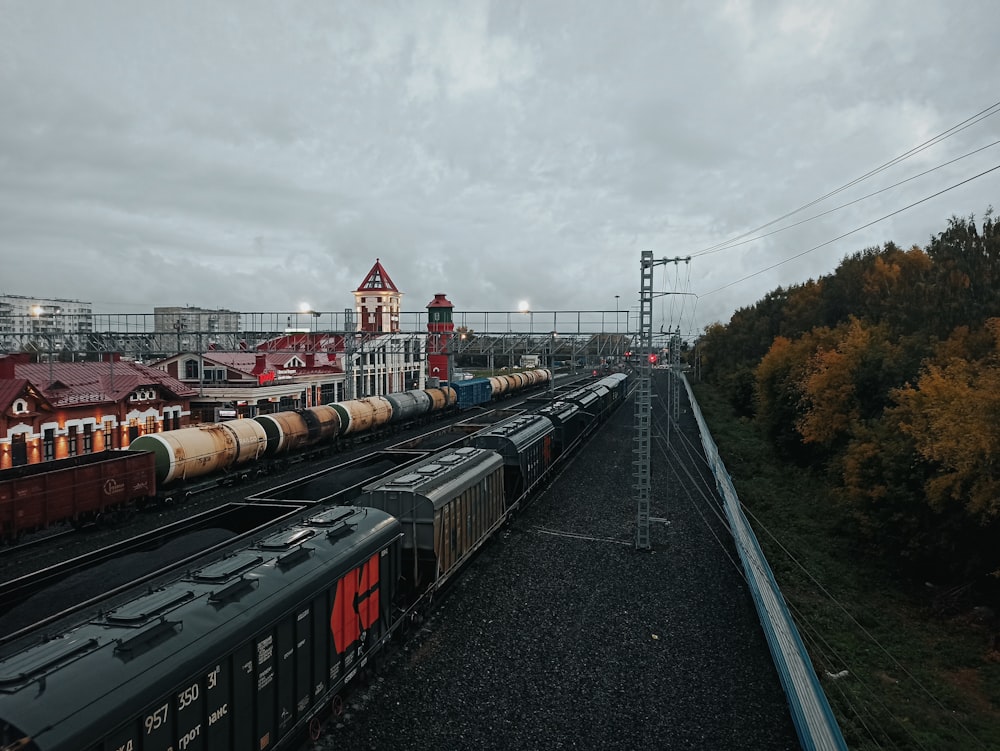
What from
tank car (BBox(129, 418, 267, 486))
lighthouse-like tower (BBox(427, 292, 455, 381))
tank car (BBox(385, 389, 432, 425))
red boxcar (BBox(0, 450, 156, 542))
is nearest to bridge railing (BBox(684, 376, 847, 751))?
red boxcar (BBox(0, 450, 156, 542))

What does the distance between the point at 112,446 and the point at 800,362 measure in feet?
147

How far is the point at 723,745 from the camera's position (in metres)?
10.8

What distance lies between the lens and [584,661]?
13.6 meters

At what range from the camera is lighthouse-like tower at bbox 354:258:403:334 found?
79.1 m

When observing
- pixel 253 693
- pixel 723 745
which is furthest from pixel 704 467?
pixel 253 693

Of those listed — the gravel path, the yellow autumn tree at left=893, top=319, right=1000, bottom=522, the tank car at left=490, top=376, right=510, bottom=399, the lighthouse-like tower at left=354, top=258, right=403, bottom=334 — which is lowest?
the gravel path

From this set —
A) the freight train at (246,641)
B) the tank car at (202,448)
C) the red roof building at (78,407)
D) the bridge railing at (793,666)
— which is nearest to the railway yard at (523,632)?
the freight train at (246,641)

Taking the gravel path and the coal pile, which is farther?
the gravel path

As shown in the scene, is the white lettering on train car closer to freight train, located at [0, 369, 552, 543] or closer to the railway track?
the railway track

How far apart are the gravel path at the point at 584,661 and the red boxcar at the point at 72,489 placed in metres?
14.4

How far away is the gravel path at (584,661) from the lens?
11062 millimetres

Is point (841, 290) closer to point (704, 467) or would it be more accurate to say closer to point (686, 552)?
point (704, 467)

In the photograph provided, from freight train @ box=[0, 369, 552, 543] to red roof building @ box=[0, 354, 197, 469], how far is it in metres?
11.2

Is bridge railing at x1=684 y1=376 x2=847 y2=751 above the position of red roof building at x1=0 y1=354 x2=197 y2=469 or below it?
below
